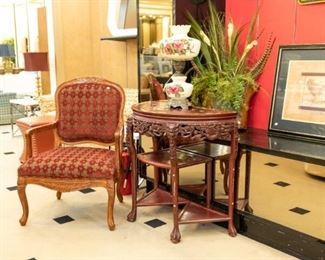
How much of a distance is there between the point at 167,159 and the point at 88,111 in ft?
3.11

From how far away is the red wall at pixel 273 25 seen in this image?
2.87m

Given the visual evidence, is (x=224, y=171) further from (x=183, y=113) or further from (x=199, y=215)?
(x=183, y=113)

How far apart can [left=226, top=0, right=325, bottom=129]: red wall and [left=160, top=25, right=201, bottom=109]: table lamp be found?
0.64 metres

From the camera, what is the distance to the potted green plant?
3.09 metres

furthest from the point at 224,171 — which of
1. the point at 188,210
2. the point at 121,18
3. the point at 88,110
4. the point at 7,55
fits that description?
the point at 7,55

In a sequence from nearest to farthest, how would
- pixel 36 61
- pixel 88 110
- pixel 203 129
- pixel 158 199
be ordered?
pixel 203 129 < pixel 158 199 < pixel 88 110 < pixel 36 61

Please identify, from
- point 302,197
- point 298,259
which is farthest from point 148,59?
point 298,259

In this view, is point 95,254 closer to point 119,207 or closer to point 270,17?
point 119,207

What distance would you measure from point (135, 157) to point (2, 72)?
20.2 feet

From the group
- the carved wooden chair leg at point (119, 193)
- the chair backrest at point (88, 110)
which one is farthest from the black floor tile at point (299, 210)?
the chair backrest at point (88, 110)

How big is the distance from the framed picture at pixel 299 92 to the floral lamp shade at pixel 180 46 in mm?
680

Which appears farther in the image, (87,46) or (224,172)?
(87,46)

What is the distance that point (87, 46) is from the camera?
6.79 meters

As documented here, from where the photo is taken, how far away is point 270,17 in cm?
316
